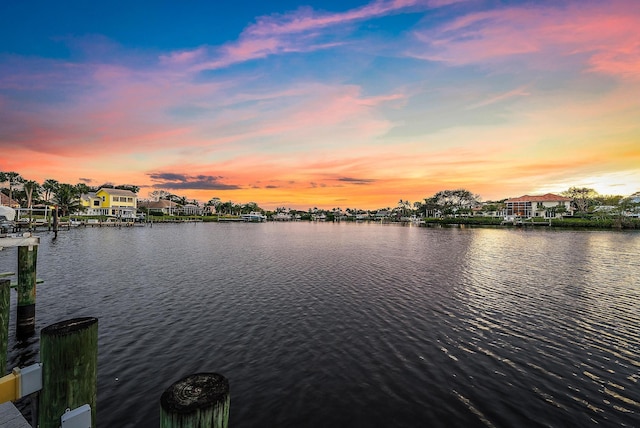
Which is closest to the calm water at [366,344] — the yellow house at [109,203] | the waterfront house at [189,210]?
the yellow house at [109,203]

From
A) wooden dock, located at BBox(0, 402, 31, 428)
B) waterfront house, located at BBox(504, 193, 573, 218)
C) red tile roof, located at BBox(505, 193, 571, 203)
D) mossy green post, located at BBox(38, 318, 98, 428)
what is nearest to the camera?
mossy green post, located at BBox(38, 318, 98, 428)

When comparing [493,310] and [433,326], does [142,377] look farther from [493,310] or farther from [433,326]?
[493,310]

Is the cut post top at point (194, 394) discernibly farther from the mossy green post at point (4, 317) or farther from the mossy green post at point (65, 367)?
the mossy green post at point (4, 317)

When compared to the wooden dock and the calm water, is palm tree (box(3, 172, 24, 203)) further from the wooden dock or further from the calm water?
the wooden dock

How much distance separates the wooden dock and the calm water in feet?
7.52

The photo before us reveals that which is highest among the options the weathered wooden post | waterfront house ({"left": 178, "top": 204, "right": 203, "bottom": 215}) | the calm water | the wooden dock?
waterfront house ({"left": 178, "top": 204, "right": 203, "bottom": 215})

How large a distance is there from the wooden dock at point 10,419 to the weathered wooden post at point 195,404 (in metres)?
5.28

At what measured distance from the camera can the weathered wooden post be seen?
283 centimetres

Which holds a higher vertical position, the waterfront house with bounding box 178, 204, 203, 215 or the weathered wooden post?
the waterfront house with bounding box 178, 204, 203, 215

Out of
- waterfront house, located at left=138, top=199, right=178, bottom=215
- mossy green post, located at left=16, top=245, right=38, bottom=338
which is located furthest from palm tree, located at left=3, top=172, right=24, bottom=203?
mossy green post, located at left=16, top=245, right=38, bottom=338

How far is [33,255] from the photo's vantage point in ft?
40.7

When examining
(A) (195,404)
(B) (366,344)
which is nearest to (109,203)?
(B) (366,344)

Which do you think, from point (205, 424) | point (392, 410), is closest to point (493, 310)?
point (392, 410)

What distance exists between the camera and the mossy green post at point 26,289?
40.0ft
